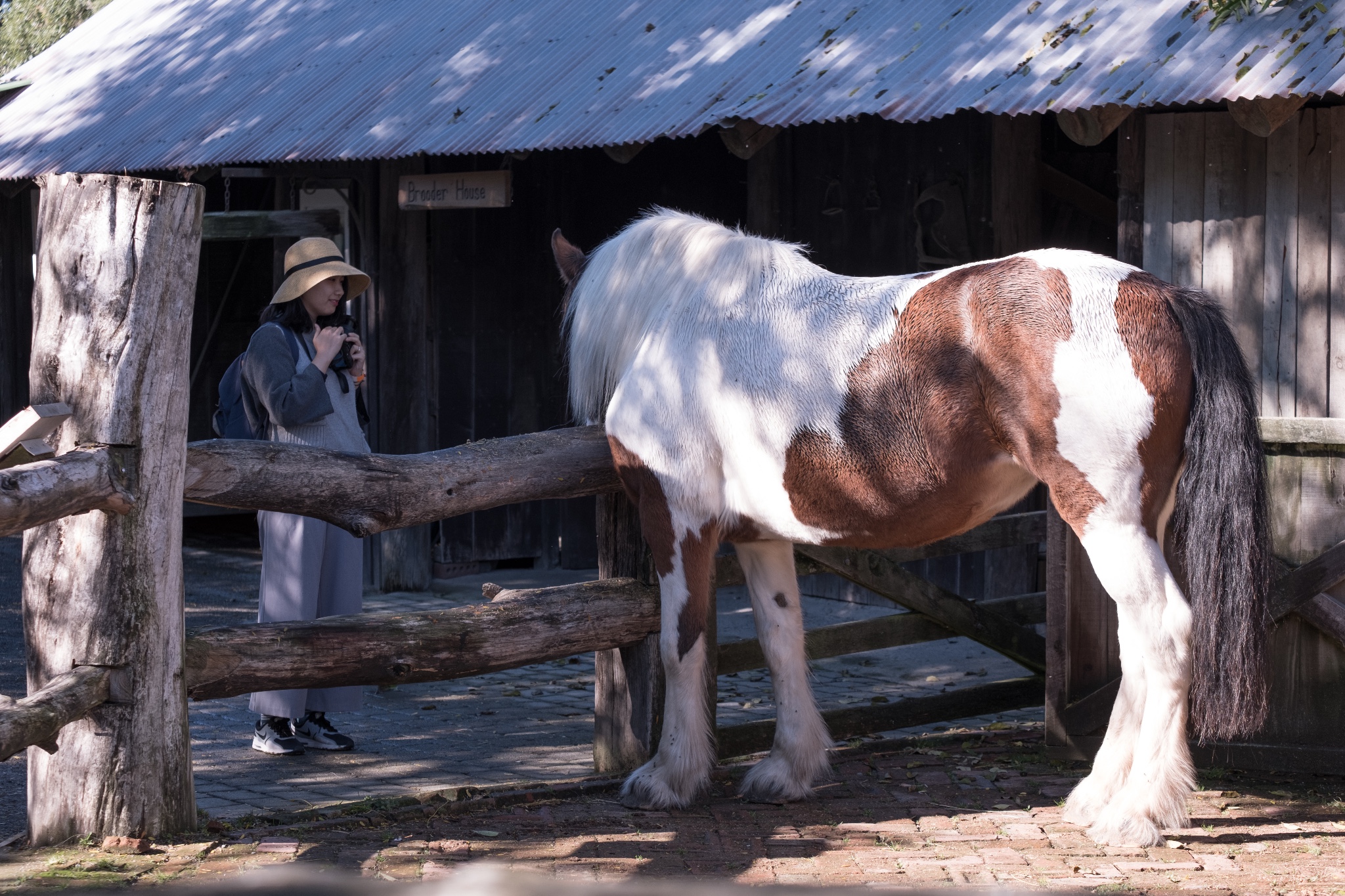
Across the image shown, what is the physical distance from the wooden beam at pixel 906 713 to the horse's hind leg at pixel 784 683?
11.4 inches

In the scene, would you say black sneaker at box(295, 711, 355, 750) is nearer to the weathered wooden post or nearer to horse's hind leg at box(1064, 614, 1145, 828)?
the weathered wooden post

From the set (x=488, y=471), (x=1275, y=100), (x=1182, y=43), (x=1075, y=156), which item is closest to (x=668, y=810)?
(x=488, y=471)

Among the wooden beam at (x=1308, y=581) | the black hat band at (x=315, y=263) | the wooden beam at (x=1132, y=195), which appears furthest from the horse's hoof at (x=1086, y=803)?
the black hat band at (x=315, y=263)

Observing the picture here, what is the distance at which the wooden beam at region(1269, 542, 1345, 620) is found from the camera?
479 cm

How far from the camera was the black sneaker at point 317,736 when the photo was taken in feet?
18.3

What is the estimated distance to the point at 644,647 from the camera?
5062mm

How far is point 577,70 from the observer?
8.34 metres

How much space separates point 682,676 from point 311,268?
2.20 meters

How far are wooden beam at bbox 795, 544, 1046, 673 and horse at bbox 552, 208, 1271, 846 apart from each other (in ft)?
2.19

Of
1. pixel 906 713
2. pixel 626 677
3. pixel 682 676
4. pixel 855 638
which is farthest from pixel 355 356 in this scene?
pixel 906 713

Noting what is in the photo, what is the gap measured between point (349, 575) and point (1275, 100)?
3.92m

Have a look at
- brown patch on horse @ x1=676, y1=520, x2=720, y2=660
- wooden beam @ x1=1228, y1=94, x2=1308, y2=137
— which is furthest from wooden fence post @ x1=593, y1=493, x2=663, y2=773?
wooden beam @ x1=1228, y1=94, x2=1308, y2=137

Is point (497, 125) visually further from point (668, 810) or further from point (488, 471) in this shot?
point (668, 810)

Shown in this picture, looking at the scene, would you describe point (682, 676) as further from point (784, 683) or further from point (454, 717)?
point (454, 717)
